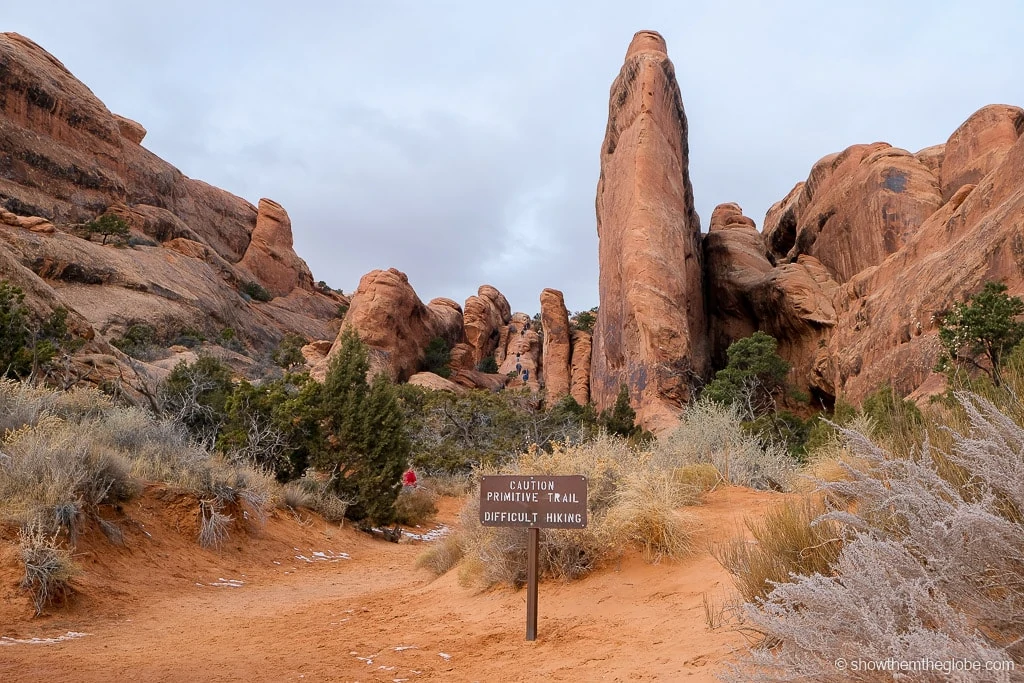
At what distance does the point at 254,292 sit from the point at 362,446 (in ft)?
139

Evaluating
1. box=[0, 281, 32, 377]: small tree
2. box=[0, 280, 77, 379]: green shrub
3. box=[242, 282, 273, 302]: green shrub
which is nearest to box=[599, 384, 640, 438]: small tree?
box=[0, 280, 77, 379]: green shrub

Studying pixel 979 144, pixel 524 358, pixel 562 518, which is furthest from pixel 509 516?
pixel 524 358

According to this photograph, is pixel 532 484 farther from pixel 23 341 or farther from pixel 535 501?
pixel 23 341

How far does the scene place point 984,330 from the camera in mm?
17078

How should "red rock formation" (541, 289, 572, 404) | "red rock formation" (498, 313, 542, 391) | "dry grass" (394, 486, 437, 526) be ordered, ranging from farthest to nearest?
"red rock formation" (498, 313, 542, 391) → "red rock formation" (541, 289, 572, 404) → "dry grass" (394, 486, 437, 526)

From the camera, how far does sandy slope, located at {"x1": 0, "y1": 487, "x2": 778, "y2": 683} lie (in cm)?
470

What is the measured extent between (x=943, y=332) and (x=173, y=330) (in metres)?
36.4

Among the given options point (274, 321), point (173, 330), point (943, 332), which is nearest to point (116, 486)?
point (943, 332)

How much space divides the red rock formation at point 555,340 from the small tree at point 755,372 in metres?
14.4

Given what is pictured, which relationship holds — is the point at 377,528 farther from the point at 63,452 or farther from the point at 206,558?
Answer: the point at 63,452

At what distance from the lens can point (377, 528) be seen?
16188 millimetres

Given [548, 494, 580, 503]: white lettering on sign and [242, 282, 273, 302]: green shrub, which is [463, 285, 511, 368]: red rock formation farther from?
[548, 494, 580, 503]: white lettering on sign

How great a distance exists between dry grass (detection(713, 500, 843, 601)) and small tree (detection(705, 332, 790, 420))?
26066 millimetres

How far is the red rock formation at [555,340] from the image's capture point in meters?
45.5
